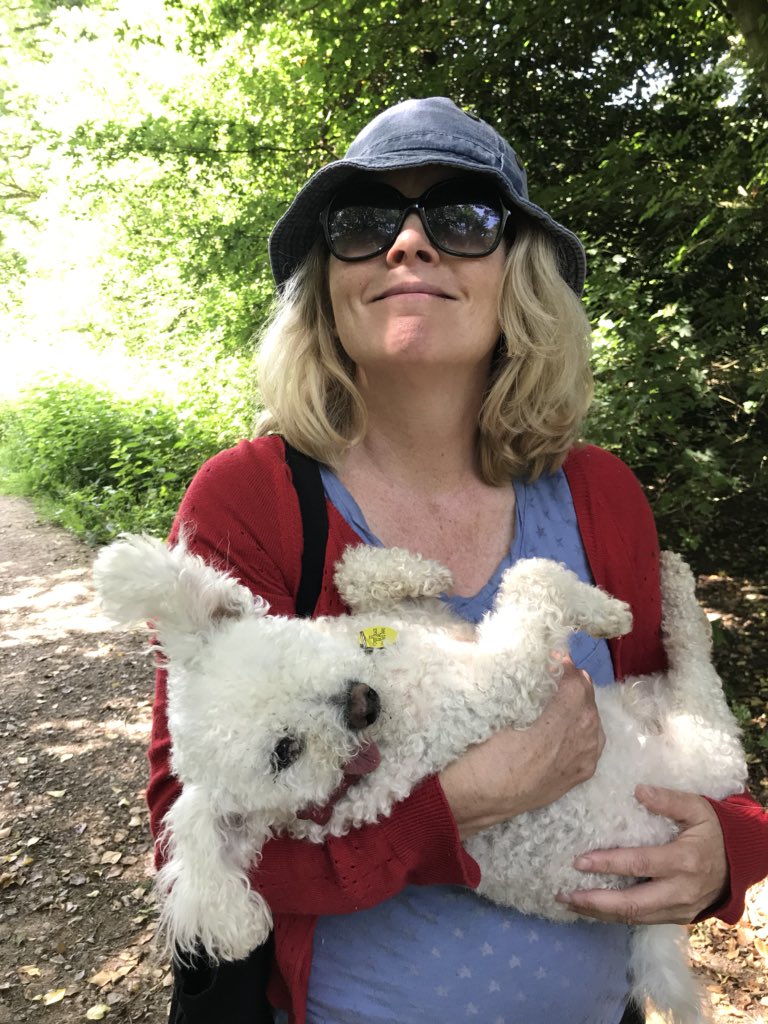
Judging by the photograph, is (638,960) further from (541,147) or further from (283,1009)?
(541,147)

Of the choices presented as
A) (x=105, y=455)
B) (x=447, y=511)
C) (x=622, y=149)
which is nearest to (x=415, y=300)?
(x=447, y=511)

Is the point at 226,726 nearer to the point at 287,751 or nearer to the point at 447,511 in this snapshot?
the point at 287,751

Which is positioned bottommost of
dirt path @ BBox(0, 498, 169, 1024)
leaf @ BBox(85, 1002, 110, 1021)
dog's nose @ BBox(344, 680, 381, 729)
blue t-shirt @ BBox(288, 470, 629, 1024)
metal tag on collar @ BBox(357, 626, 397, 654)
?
dirt path @ BBox(0, 498, 169, 1024)

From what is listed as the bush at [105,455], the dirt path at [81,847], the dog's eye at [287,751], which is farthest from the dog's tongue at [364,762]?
the bush at [105,455]

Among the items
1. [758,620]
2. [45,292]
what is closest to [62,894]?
[758,620]

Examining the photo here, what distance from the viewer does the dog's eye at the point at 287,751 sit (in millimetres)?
1382

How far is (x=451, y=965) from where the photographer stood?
4.60ft

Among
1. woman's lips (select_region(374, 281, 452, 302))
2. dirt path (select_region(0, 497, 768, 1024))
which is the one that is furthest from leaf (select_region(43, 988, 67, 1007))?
woman's lips (select_region(374, 281, 452, 302))

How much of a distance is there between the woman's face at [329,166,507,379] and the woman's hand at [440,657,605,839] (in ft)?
2.76

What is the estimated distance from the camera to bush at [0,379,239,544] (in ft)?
28.1

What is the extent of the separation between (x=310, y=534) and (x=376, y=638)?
10.9 inches

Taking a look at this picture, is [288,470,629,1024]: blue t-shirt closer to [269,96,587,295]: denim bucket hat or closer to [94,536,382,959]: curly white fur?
[94,536,382,959]: curly white fur

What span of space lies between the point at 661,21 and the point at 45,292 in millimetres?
17310

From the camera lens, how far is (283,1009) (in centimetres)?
148
